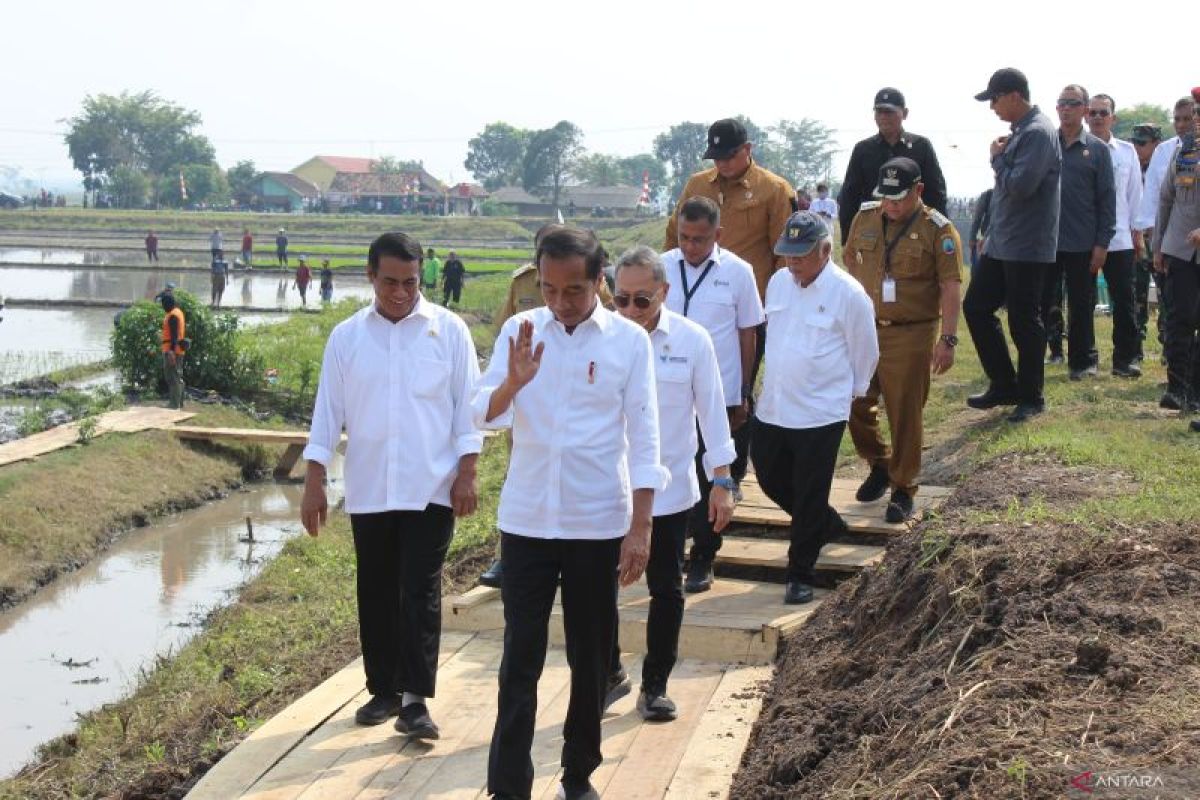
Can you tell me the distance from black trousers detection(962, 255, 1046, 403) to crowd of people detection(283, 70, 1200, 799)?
0.19m

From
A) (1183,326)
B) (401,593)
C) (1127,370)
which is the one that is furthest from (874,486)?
(1127,370)

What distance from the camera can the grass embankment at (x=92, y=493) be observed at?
13430 mm

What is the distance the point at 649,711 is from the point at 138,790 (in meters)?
2.01

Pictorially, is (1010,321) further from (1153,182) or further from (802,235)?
(802,235)

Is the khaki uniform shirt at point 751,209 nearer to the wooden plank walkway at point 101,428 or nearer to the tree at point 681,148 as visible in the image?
the wooden plank walkway at point 101,428

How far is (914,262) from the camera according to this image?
7496 millimetres

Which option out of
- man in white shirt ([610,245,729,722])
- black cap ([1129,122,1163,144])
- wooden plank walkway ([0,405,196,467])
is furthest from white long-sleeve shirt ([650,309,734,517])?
wooden plank walkway ([0,405,196,467])

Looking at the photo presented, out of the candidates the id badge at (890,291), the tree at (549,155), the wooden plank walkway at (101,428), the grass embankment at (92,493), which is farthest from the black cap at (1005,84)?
the tree at (549,155)

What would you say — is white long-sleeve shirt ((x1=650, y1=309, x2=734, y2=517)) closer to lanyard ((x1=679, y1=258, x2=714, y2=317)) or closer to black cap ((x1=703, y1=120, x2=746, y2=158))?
lanyard ((x1=679, y1=258, x2=714, y2=317))

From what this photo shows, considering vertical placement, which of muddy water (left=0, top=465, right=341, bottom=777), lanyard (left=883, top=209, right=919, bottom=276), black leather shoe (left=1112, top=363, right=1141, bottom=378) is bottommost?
muddy water (left=0, top=465, right=341, bottom=777)

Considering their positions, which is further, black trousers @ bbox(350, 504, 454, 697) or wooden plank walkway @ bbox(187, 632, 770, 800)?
black trousers @ bbox(350, 504, 454, 697)

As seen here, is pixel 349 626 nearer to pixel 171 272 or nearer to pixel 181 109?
pixel 171 272

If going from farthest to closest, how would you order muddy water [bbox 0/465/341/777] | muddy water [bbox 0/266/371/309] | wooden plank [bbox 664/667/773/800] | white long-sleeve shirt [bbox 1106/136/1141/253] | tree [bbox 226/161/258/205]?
tree [bbox 226/161/258/205], muddy water [bbox 0/266/371/309], white long-sleeve shirt [bbox 1106/136/1141/253], muddy water [bbox 0/465/341/777], wooden plank [bbox 664/667/773/800]

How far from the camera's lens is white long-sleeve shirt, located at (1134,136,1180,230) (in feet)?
34.4
